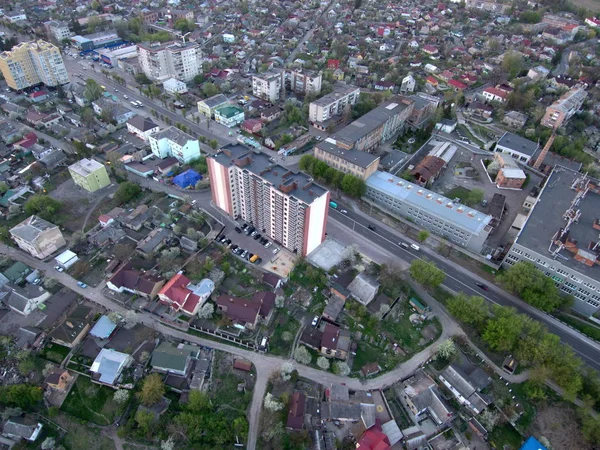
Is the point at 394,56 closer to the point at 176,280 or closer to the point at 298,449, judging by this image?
the point at 176,280

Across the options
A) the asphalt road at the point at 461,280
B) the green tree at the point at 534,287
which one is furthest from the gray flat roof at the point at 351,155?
the green tree at the point at 534,287

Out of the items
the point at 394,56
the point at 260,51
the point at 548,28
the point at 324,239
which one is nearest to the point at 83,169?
the point at 324,239

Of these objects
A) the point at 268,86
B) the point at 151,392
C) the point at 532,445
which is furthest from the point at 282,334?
the point at 268,86

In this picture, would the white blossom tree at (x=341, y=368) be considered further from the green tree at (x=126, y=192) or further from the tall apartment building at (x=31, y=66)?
the tall apartment building at (x=31, y=66)

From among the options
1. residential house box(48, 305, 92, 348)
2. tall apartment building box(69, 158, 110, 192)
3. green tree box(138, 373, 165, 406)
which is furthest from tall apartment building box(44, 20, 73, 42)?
green tree box(138, 373, 165, 406)

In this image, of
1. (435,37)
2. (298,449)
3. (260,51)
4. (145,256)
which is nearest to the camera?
(298,449)

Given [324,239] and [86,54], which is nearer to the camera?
[324,239]
